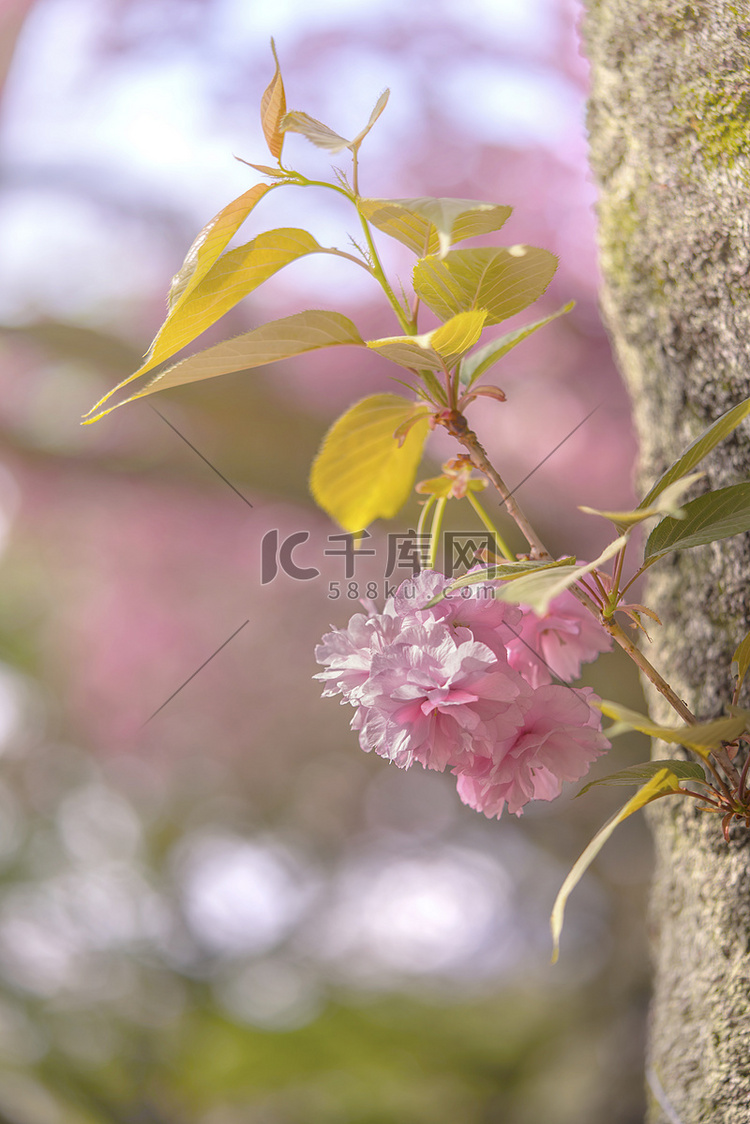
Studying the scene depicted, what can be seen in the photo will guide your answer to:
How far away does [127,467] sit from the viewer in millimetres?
1123

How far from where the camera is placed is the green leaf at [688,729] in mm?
221

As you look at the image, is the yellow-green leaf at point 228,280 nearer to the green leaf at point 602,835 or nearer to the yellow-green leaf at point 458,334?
the yellow-green leaf at point 458,334

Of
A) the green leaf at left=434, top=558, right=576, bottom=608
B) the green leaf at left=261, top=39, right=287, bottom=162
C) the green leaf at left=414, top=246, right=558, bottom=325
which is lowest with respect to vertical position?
the green leaf at left=434, top=558, right=576, bottom=608

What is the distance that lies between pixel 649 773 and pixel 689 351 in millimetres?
242

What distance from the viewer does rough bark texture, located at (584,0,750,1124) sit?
1.23 ft

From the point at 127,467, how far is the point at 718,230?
0.92 meters

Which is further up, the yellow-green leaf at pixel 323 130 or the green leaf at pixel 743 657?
the yellow-green leaf at pixel 323 130

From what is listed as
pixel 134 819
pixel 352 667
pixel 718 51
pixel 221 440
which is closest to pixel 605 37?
pixel 718 51

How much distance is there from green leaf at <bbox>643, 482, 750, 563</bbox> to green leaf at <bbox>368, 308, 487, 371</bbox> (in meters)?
0.11

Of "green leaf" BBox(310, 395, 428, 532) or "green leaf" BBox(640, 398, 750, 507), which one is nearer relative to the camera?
"green leaf" BBox(640, 398, 750, 507)

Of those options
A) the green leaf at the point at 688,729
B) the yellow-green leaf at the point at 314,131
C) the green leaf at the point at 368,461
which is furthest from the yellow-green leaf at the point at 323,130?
the green leaf at the point at 688,729

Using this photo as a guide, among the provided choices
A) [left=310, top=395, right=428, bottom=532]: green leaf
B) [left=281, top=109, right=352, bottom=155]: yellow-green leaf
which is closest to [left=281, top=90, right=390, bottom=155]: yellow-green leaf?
[left=281, top=109, right=352, bottom=155]: yellow-green leaf

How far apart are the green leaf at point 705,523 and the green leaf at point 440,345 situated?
0.35 feet

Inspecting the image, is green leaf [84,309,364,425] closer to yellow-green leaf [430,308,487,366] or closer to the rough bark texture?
yellow-green leaf [430,308,487,366]
